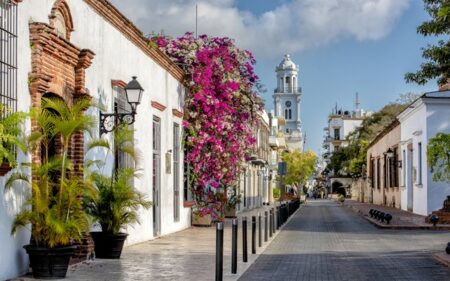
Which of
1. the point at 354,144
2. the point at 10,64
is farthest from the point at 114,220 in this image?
the point at 354,144

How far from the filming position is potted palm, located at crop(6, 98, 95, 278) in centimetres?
1131

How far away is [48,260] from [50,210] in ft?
2.34

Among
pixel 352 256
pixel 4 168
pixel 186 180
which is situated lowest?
pixel 352 256

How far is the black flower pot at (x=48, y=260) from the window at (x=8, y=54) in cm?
204

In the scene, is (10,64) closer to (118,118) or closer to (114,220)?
(114,220)

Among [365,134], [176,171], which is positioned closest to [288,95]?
[365,134]

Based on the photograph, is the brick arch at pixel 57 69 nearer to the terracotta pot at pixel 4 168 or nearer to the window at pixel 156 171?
the terracotta pot at pixel 4 168

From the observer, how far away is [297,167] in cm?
9712

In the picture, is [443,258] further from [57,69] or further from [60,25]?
[60,25]

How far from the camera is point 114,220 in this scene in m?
14.6

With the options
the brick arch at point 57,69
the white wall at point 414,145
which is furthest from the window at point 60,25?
the white wall at point 414,145

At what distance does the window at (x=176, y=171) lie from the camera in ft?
81.7

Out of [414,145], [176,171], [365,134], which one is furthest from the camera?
[365,134]

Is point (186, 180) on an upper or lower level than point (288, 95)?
lower
